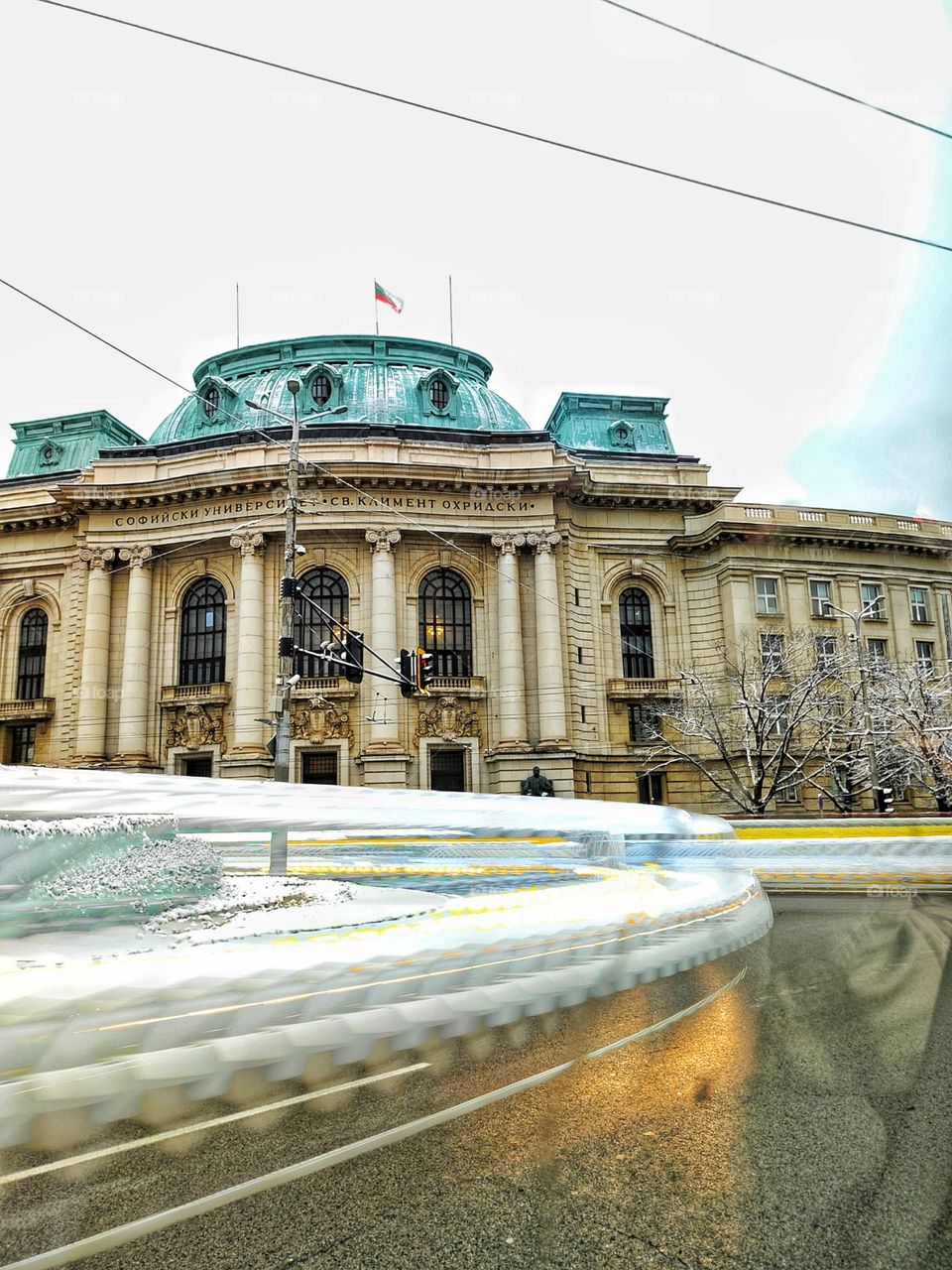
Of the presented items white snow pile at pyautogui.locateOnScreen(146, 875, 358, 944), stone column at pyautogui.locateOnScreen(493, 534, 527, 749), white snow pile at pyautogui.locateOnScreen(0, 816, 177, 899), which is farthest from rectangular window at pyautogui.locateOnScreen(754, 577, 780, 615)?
white snow pile at pyautogui.locateOnScreen(0, 816, 177, 899)

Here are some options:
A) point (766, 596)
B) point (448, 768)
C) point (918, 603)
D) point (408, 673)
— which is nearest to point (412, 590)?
point (448, 768)

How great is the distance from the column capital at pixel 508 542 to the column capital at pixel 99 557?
49.3 ft

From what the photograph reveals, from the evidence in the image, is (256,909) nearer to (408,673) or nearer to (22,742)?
(408,673)

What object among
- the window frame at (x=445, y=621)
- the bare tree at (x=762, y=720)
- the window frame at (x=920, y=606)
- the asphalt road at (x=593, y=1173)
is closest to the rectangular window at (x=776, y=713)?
the bare tree at (x=762, y=720)

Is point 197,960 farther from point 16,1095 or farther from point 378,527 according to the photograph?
point 378,527

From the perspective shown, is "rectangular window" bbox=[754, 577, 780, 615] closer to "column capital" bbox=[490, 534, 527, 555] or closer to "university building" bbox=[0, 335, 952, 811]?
"university building" bbox=[0, 335, 952, 811]

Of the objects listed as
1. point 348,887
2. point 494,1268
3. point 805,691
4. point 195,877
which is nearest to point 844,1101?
point 494,1268

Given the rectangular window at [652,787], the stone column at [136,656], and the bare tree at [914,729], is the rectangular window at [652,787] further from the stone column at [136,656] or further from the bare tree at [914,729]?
the stone column at [136,656]

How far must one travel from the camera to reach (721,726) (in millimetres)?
34781

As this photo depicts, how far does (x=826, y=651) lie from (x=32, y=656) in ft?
106

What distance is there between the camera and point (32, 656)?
38.8m

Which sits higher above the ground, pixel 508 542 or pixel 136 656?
pixel 508 542

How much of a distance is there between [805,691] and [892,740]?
4.36 m

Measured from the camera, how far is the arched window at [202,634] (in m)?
36.2
